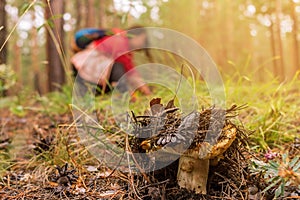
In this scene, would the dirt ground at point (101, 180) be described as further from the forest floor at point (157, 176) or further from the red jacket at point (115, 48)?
the red jacket at point (115, 48)

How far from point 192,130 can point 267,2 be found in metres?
7.85

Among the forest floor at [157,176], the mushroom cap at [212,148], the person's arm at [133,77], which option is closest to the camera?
the mushroom cap at [212,148]

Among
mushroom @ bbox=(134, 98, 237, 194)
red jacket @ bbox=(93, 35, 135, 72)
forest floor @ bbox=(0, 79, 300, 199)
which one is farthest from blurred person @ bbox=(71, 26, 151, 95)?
mushroom @ bbox=(134, 98, 237, 194)

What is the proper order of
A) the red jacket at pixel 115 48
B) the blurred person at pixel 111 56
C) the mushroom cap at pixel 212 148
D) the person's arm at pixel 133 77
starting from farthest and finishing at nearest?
1. the red jacket at pixel 115 48
2. the blurred person at pixel 111 56
3. the person's arm at pixel 133 77
4. the mushroom cap at pixel 212 148

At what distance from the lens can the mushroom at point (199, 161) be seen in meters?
0.96

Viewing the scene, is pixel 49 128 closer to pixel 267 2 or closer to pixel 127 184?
pixel 127 184

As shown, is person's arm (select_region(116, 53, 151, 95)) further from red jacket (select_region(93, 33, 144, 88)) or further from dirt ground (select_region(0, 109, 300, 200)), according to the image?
dirt ground (select_region(0, 109, 300, 200))

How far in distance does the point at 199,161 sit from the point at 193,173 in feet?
0.17

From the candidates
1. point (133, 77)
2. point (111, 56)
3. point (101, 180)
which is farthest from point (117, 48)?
point (101, 180)

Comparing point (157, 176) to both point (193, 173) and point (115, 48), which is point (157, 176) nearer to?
point (193, 173)

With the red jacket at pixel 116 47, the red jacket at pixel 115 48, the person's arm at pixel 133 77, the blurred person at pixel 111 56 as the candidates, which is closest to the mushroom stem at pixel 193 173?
the person's arm at pixel 133 77

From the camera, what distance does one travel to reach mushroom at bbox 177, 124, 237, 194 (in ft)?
3.16

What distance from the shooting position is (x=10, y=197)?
1219 millimetres

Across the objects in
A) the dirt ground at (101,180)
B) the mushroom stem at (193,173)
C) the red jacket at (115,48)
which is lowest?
the dirt ground at (101,180)
